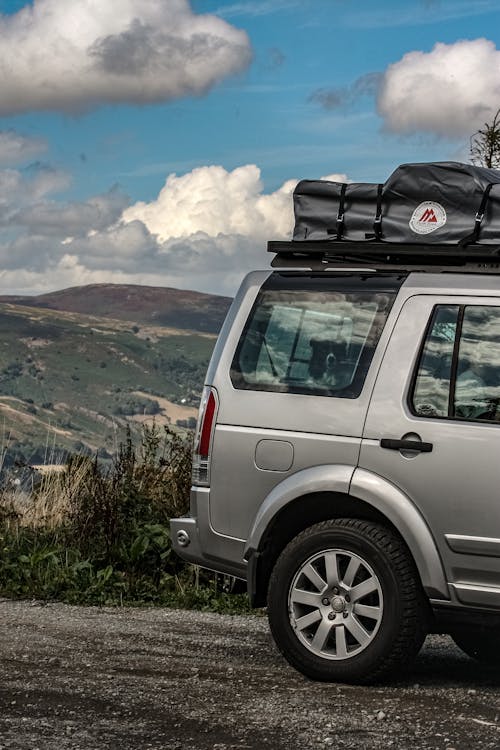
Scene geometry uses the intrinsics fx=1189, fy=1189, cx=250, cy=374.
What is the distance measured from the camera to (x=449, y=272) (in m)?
5.93

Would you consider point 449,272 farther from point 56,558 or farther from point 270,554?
point 56,558

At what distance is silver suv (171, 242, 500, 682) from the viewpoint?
5625 mm

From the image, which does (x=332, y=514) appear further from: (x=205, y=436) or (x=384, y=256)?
(x=384, y=256)

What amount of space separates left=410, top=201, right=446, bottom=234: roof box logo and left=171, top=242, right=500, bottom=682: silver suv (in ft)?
0.52

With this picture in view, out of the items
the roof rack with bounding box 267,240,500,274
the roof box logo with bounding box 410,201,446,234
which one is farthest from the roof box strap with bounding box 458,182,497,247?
the roof box logo with bounding box 410,201,446,234

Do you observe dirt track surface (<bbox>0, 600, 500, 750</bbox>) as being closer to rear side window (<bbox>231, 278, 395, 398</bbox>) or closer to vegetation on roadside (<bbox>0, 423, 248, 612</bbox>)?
vegetation on roadside (<bbox>0, 423, 248, 612</bbox>)

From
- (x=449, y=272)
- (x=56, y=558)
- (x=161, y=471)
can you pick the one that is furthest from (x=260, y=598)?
(x=161, y=471)

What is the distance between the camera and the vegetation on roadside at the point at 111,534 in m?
8.91

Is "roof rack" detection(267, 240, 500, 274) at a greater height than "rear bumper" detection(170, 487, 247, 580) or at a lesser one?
greater

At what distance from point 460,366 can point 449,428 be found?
12.9 inches

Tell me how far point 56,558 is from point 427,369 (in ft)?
14.7

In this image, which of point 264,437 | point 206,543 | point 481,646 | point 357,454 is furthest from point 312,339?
point 481,646

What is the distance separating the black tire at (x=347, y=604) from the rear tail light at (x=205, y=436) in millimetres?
630

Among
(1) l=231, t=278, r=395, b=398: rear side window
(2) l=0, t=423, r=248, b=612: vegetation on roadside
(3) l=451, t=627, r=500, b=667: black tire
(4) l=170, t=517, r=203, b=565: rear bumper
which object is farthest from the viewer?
(2) l=0, t=423, r=248, b=612: vegetation on roadside
